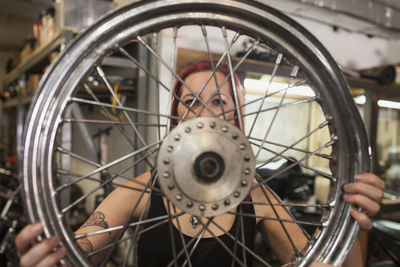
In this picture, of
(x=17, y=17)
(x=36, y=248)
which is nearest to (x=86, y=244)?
(x=36, y=248)

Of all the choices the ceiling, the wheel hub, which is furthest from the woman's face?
the ceiling

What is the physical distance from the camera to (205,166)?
52 centimetres

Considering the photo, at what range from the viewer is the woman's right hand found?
48 centimetres

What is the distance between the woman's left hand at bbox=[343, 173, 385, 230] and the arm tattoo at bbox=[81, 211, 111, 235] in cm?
58

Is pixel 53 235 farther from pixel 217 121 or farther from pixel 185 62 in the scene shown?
pixel 185 62

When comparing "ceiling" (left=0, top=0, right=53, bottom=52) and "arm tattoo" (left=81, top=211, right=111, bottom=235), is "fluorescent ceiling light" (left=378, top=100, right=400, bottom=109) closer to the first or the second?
"arm tattoo" (left=81, top=211, right=111, bottom=235)

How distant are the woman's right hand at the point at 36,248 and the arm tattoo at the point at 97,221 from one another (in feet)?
0.91

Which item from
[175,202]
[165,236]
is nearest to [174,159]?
[175,202]

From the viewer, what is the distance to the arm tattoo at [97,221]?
0.77 m

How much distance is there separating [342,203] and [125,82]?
1.52m

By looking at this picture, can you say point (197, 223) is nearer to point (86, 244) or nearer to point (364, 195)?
point (86, 244)

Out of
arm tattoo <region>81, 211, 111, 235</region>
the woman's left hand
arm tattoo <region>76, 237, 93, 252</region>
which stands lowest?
arm tattoo <region>76, 237, 93, 252</region>

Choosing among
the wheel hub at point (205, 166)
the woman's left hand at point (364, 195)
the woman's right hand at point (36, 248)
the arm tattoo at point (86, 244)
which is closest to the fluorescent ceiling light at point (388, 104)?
the woman's left hand at point (364, 195)

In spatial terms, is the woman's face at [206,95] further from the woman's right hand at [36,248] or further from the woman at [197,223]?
the woman's right hand at [36,248]
